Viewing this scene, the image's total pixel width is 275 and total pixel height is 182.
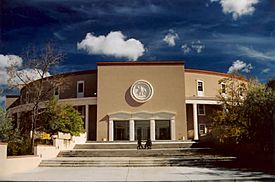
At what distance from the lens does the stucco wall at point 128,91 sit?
32.7 meters

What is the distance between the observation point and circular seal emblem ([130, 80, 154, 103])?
32.9 metres

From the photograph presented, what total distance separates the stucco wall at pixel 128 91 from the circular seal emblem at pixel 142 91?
1.24ft

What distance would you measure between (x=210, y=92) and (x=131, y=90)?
10035 mm

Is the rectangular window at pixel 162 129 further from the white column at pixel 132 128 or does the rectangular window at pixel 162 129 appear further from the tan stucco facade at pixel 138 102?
the white column at pixel 132 128

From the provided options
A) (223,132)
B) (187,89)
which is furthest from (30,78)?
(187,89)

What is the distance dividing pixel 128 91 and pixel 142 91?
4.68ft

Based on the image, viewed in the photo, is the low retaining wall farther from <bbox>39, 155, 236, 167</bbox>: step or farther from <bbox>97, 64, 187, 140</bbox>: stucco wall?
<bbox>97, 64, 187, 140</bbox>: stucco wall

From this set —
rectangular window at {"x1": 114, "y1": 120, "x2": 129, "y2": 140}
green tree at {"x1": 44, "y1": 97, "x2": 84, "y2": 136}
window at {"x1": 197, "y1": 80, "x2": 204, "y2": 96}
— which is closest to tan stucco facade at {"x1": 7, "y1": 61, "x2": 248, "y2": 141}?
rectangular window at {"x1": 114, "y1": 120, "x2": 129, "y2": 140}

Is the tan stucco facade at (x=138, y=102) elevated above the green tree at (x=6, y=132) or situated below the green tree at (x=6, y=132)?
above

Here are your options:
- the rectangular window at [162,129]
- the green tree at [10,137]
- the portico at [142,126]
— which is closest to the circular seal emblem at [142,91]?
the portico at [142,126]

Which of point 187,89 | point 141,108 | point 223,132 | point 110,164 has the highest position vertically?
point 187,89

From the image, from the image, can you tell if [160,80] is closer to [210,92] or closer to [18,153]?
[210,92]

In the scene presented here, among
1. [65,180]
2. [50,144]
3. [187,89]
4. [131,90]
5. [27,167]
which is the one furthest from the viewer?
[187,89]

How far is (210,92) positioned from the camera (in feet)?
123
